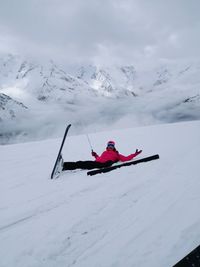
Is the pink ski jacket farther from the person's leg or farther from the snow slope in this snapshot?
the snow slope

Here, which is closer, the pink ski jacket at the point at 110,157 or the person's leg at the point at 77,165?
the person's leg at the point at 77,165

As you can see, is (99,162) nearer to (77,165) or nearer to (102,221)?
(77,165)

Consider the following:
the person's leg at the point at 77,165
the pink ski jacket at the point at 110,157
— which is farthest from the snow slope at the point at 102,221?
the pink ski jacket at the point at 110,157

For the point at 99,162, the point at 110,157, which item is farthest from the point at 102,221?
the point at 110,157

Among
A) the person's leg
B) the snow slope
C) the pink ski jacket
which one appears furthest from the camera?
the pink ski jacket

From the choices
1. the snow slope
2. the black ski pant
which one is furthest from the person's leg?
the snow slope

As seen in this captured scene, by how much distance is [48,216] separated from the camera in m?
4.82

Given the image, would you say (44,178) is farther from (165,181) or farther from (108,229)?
(108,229)

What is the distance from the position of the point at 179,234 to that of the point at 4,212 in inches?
143

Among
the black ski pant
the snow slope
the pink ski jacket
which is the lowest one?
the snow slope

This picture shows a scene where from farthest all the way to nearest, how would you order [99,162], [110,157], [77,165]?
[110,157] → [99,162] → [77,165]

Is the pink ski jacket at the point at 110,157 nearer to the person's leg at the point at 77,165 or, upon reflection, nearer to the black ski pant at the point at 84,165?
the black ski pant at the point at 84,165

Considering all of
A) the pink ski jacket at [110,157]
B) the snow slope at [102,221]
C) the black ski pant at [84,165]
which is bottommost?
the snow slope at [102,221]

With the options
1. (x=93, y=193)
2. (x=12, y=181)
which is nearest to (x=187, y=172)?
(x=93, y=193)
